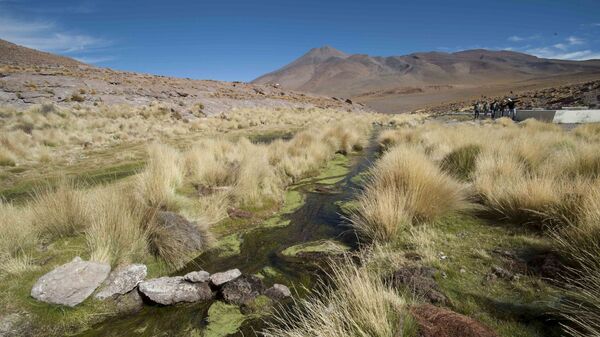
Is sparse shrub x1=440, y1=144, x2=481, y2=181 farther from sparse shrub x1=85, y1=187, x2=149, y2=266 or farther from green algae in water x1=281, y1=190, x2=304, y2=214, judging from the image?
sparse shrub x1=85, y1=187, x2=149, y2=266

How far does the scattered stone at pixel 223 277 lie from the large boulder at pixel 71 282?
3.76 ft

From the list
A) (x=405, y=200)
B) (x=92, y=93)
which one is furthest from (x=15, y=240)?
(x=92, y=93)

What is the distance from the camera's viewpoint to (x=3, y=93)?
866 inches

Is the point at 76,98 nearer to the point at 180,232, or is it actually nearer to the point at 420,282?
the point at 180,232

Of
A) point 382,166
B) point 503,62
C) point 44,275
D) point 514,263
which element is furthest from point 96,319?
point 503,62

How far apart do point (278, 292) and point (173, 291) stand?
1.13m

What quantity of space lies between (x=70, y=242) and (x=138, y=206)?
89 cm

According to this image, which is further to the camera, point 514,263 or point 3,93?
point 3,93

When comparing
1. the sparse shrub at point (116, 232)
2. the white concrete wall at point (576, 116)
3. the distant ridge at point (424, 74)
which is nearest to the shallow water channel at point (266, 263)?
the sparse shrub at point (116, 232)

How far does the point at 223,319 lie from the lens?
325 centimetres

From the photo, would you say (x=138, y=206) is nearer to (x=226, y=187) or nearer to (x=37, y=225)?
(x=37, y=225)

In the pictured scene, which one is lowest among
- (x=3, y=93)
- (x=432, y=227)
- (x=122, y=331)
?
(x=122, y=331)

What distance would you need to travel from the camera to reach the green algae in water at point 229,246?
4699 millimetres

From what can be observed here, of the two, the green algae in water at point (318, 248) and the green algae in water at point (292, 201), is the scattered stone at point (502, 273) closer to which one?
the green algae in water at point (318, 248)
